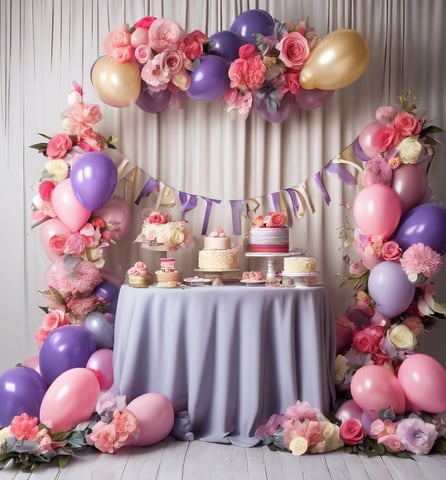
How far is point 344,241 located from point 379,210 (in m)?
0.54

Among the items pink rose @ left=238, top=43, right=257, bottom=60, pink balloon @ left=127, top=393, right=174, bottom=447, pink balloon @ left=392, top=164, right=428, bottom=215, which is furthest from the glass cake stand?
pink rose @ left=238, top=43, right=257, bottom=60

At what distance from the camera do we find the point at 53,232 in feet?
11.7

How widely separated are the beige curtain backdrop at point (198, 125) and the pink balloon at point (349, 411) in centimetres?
91

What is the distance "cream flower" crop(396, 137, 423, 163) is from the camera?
3.41 meters

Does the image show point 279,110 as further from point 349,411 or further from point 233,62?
point 349,411

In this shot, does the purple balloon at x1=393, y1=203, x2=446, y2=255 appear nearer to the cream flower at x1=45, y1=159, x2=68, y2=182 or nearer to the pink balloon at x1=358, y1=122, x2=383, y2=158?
the pink balloon at x1=358, y1=122, x2=383, y2=158

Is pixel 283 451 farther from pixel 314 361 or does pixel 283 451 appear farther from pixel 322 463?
pixel 314 361

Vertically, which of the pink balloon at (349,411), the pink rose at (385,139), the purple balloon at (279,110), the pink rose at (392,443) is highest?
the purple balloon at (279,110)

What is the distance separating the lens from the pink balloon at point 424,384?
2982 millimetres

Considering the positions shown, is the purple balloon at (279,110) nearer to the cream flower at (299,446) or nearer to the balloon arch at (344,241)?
the balloon arch at (344,241)

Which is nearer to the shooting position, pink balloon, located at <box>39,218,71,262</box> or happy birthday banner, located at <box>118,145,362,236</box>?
pink balloon, located at <box>39,218,71,262</box>

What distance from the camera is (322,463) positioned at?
277cm

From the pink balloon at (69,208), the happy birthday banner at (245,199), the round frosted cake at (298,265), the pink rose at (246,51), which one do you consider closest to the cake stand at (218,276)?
the round frosted cake at (298,265)

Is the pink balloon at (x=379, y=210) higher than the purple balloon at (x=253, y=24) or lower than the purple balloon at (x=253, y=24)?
lower
